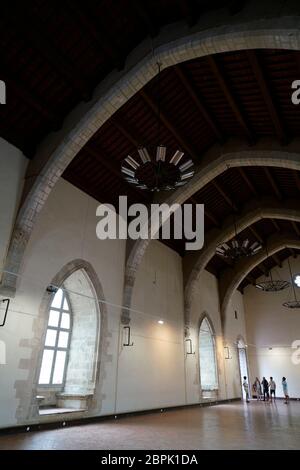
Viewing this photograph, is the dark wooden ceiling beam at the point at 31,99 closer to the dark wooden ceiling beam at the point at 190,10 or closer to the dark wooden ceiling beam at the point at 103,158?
the dark wooden ceiling beam at the point at 103,158

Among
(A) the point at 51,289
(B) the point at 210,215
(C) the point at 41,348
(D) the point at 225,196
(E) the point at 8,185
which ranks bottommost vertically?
(C) the point at 41,348

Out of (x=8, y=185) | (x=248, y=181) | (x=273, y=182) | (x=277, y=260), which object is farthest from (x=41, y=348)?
(x=277, y=260)

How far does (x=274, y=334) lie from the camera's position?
19797 mm

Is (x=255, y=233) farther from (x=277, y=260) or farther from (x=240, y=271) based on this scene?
(x=277, y=260)

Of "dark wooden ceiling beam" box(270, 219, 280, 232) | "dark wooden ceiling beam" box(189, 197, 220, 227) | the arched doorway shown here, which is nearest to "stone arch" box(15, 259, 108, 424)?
"dark wooden ceiling beam" box(189, 197, 220, 227)

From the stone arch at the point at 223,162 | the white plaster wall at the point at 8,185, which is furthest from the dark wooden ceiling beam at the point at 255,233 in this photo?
the white plaster wall at the point at 8,185

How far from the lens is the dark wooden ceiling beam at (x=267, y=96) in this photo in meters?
6.84

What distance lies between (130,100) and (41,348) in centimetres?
651

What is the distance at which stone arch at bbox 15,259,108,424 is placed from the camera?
685 cm

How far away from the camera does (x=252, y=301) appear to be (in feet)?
69.7

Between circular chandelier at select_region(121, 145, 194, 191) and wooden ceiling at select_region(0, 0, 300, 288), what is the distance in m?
2.57

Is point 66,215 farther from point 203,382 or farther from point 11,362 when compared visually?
point 203,382
